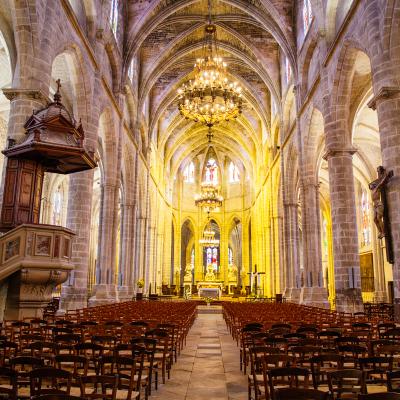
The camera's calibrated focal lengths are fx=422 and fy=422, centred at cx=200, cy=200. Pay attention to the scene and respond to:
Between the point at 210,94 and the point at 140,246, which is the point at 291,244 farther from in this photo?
the point at 210,94

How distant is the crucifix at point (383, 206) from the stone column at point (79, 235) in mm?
10124

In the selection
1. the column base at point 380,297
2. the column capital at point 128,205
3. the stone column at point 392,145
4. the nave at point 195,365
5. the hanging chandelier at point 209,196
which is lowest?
the nave at point 195,365

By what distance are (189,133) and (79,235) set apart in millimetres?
27081

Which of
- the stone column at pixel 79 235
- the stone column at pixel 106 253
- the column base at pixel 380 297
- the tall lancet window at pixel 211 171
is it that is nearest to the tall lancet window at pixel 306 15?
the stone column at pixel 106 253

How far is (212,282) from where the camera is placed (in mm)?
33656

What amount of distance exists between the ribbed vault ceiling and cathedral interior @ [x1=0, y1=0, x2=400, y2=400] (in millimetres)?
113

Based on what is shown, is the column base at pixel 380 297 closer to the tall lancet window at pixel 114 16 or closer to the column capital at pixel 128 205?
the column capital at pixel 128 205

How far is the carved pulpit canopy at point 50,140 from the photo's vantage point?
10086 millimetres

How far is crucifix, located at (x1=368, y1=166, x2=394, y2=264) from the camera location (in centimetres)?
1040

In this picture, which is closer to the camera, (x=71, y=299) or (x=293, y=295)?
(x=71, y=299)

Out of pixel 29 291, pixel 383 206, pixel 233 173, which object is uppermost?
pixel 233 173

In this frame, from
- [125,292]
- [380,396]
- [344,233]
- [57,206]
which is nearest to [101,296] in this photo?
[125,292]

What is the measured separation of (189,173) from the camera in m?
48.4

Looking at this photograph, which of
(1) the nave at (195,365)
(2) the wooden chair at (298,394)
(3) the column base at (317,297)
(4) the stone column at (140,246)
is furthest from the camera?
(4) the stone column at (140,246)
